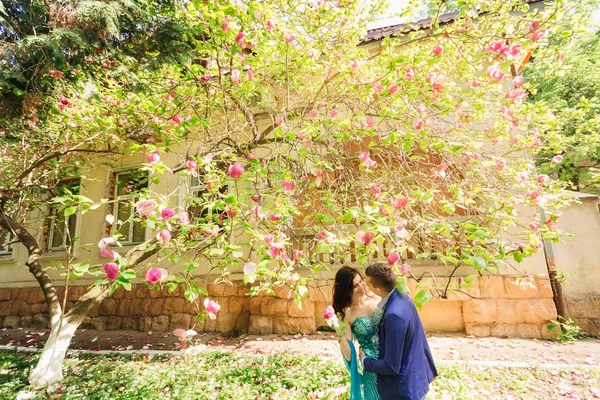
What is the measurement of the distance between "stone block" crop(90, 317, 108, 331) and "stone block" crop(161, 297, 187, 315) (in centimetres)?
151

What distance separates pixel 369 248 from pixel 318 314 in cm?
368

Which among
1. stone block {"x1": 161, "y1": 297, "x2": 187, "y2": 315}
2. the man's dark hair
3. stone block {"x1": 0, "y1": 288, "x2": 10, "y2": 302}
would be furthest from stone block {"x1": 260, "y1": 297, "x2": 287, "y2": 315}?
stone block {"x1": 0, "y1": 288, "x2": 10, "y2": 302}

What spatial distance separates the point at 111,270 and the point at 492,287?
5.39 metres

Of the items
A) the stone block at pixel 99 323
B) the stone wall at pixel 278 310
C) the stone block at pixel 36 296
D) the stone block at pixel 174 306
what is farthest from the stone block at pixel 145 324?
the stone block at pixel 36 296

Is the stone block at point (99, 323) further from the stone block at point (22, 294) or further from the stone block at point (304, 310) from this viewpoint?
the stone block at point (304, 310)

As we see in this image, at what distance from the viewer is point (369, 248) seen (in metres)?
2.41

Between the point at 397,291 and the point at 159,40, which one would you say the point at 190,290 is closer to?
the point at 397,291

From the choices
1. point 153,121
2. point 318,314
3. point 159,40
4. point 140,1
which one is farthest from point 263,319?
point 140,1

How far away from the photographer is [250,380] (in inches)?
145

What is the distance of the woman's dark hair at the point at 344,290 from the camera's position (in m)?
2.49

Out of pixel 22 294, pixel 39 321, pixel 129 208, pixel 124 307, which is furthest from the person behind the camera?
pixel 129 208

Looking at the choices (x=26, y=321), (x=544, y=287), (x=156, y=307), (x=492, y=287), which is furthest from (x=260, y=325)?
(x=26, y=321)

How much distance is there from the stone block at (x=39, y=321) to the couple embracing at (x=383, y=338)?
318 inches

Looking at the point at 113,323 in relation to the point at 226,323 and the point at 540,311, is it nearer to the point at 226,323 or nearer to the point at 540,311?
the point at 226,323
